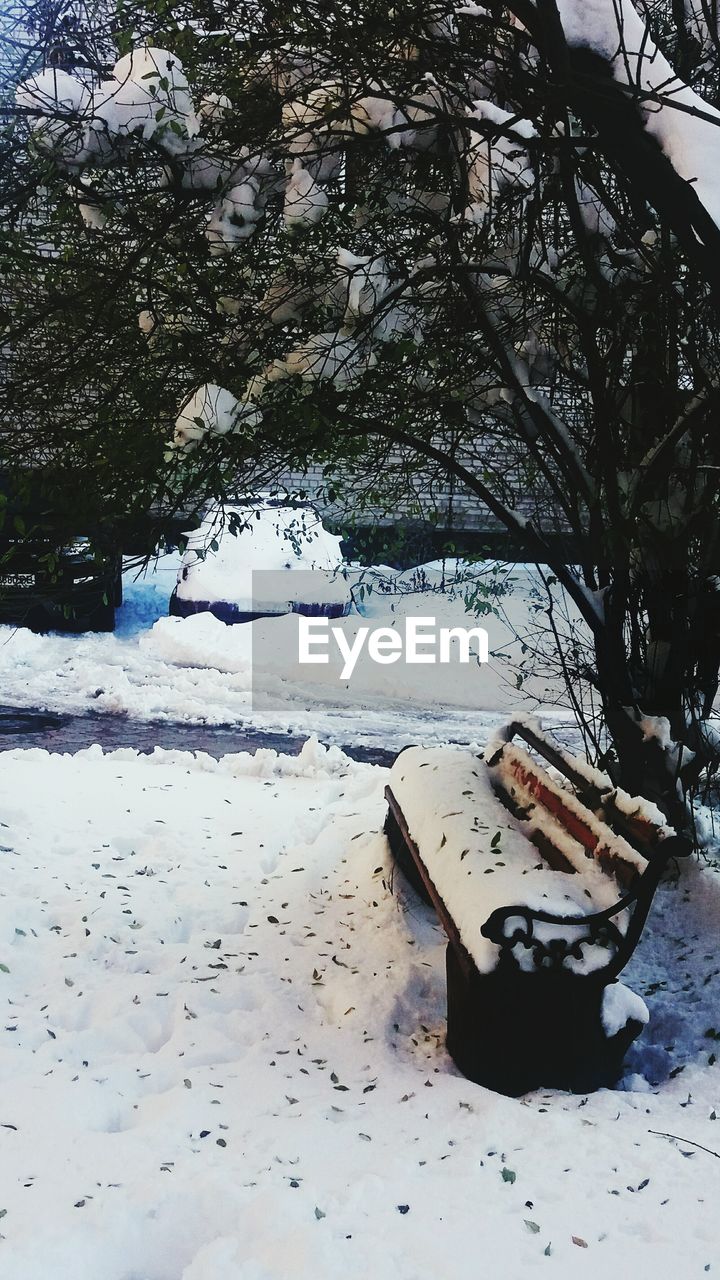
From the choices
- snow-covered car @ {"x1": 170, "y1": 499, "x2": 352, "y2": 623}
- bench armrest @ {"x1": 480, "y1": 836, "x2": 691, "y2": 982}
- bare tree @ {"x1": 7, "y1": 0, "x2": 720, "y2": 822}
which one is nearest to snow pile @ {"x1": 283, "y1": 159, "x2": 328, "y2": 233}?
bare tree @ {"x1": 7, "y1": 0, "x2": 720, "y2": 822}

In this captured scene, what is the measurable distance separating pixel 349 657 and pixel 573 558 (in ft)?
20.5

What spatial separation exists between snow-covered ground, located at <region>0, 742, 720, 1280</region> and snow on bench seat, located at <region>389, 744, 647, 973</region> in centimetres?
54

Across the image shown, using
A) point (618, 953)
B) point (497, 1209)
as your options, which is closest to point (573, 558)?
point (618, 953)

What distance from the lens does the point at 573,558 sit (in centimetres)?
592

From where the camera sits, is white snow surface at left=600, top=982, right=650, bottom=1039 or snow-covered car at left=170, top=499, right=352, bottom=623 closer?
white snow surface at left=600, top=982, right=650, bottom=1039

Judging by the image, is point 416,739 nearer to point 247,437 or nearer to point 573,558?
point 573,558

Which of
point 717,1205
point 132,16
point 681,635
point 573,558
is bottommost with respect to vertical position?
point 717,1205

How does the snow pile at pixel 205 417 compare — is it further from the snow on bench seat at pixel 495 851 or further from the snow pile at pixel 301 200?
the snow on bench seat at pixel 495 851
